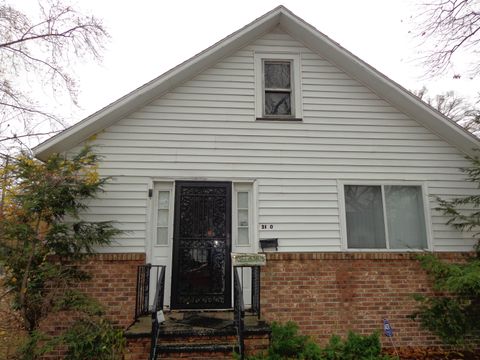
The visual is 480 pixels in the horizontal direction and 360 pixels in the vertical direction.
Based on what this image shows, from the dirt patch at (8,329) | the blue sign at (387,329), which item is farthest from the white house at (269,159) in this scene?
the dirt patch at (8,329)

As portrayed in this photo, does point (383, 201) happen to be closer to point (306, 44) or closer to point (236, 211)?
point (236, 211)

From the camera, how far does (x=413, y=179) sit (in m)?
6.56

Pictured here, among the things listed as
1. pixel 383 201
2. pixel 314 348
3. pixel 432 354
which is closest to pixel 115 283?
pixel 314 348

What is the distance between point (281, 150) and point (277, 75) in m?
1.74

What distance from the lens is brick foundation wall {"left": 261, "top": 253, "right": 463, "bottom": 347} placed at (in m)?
5.78

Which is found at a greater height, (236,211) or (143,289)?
(236,211)

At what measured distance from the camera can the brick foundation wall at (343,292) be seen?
5.78 metres

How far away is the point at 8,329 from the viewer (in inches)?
198

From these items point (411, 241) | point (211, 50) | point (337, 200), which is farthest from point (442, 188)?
point (211, 50)

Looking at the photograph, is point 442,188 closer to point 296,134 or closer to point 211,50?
point 296,134

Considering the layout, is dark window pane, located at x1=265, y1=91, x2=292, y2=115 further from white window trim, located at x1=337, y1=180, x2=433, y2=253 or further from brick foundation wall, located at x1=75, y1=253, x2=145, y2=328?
brick foundation wall, located at x1=75, y1=253, x2=145, y2=328

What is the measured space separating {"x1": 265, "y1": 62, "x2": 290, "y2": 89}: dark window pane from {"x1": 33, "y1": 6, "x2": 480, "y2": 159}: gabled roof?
0.65 metres

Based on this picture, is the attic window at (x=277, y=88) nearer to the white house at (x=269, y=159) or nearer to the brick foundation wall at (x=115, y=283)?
the white house at (x=269, y=159)

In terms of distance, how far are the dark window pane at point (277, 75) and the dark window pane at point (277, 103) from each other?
17 centimetres
